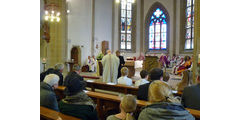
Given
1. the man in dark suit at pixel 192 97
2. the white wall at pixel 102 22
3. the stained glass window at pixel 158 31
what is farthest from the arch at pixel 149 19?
the man in dark suit at pixel 192 97

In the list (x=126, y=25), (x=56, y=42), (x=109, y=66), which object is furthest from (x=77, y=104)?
(x=126, y=25)

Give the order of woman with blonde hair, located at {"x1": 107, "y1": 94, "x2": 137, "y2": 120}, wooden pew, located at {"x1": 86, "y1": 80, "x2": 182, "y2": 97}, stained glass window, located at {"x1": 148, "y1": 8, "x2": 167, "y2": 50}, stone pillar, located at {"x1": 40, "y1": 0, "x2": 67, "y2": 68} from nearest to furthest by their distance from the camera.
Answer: woman with blonde hair, located at {"x1": 107, "y1": 94, "x2": 137, "y2": 120} < wooden pew, located at {"x1": 86, "y1": 80, "x2": 182, "y2": 97} < stone pillar, located at {"x1": 40, "y1": 0, "x2": 67, "y2": 68} < stained glass window, located at {"x1": 148, "y1": 8, "x2": 167, "y2": 50}

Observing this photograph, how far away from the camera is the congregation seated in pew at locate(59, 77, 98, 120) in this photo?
295 centimetres

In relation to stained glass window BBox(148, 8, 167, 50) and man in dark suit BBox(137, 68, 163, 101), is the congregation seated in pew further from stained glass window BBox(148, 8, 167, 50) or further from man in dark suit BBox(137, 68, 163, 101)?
stained glass window BBox(148, 8, 167, 50)

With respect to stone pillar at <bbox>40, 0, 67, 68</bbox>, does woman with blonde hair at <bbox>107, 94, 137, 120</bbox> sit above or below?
below

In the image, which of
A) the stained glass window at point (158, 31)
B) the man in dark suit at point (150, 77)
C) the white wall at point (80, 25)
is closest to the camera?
the man in dark suit at point (150, 77)

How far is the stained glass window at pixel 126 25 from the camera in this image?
1884cm

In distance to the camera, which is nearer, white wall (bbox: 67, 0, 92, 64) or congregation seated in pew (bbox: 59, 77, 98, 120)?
congregation seated in pew (bbox: 59, 77, 98, 120)

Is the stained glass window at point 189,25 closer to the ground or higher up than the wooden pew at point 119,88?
higher up

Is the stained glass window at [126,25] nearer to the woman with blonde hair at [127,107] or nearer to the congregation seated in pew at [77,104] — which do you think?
the congregation seated in pew at [77,104]

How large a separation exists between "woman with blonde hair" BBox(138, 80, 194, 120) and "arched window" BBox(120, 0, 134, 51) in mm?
17042

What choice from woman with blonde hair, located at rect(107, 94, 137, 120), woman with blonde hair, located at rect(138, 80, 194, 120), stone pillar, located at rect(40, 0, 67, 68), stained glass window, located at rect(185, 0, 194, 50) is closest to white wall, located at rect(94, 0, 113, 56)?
stone pillar, located at rect(40, 0, 67, 68)

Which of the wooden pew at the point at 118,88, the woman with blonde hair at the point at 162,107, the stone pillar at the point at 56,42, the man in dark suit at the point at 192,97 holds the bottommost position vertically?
the wooden pew at the point at 118,88
